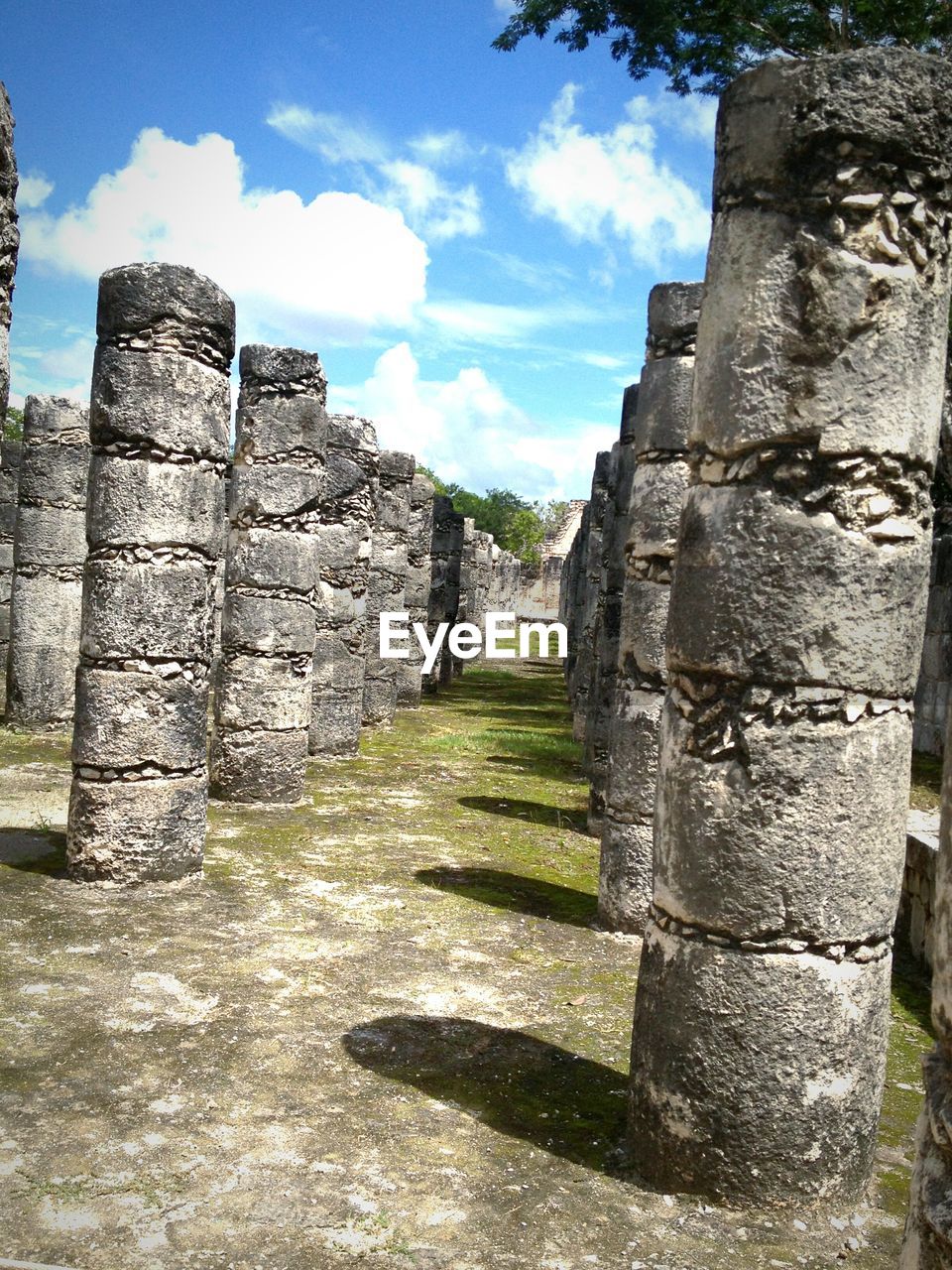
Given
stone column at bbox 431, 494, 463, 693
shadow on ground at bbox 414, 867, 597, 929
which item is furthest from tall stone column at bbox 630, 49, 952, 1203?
stone column at bbox 431, 494, 463, 693

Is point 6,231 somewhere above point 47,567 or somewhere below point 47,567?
above

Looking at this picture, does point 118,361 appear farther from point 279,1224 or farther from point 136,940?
point 279,1224

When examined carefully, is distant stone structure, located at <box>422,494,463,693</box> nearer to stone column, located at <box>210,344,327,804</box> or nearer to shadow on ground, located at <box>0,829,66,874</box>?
stone column, located at <box>210,344,327,804</box>

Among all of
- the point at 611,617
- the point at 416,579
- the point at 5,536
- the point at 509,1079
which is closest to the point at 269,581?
the point at 611,617

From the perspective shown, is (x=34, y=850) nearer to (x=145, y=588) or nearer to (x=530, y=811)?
(x=145, y=588)

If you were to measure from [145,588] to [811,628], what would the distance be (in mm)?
5336

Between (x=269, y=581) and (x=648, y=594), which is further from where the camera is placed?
(x=269, y=581)

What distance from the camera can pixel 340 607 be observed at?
14.2m

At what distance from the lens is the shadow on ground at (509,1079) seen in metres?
4.89

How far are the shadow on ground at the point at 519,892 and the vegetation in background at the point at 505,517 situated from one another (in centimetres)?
5229

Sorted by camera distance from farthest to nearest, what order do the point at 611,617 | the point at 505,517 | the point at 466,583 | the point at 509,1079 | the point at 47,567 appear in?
1. the point at 505,517
2. the point at 466,583
3. the point at 47,567
4. the point at 611,617
5. the point at 509,1079

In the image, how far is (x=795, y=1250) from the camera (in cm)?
409

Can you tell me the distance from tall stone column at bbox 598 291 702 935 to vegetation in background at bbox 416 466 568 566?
5297cm

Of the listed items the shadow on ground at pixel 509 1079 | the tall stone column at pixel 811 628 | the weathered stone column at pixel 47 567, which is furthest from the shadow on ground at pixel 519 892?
the weathered stone column at pixel 47 567
